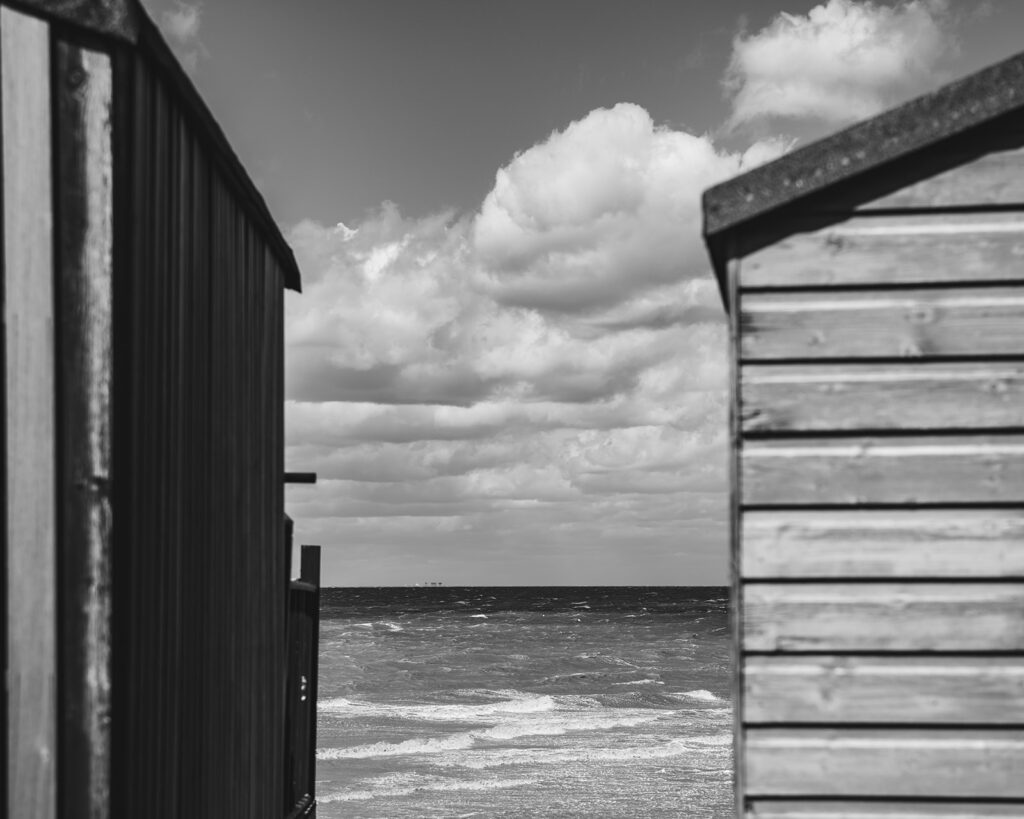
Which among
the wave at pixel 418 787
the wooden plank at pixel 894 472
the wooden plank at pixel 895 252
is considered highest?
the wooden plank at pixel 895 252

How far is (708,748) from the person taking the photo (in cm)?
2675

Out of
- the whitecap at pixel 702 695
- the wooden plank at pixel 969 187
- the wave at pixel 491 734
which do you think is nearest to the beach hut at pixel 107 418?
the wooden plank at pixel 969 187

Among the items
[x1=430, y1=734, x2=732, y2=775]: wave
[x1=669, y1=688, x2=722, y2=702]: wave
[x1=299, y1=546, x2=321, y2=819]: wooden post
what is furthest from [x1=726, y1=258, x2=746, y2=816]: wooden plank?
[x1=669, y1=688, x2=722, y2=702]: wave

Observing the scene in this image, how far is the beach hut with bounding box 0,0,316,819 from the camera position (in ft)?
12.9

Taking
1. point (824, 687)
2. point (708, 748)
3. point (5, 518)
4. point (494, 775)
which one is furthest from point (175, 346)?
point (708, 748)

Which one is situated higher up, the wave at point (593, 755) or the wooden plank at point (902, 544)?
the wooden plank at point (902, 544)

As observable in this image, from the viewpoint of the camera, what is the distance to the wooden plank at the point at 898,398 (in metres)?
4.17

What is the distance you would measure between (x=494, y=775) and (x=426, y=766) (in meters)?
1.81

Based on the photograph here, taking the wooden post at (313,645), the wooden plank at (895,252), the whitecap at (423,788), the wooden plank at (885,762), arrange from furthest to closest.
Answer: the whitecap at (423,788), the wooden post at (313,645), the wooden plank at (895,252), the wooden plank at (885,762)

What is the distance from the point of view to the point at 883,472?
13.7ft

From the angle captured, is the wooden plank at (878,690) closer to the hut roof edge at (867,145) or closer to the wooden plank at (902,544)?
the wooden plank at (902,544)

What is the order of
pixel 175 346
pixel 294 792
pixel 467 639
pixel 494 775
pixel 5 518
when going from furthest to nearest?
pixel 467 639 < pixel 494 775 < pixel 294 792 < pixel 175 346 < pixel 5 518

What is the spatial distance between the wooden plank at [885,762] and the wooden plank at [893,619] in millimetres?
298

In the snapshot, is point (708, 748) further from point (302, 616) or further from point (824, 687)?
point (824, 687)
